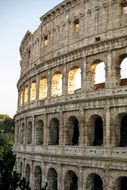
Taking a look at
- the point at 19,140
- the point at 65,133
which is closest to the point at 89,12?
the point at 65,133

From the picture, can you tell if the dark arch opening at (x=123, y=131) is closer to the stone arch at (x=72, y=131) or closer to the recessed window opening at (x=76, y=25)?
the stone arch at (x=72, y=131)

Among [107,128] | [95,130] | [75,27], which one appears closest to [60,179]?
[95,130]

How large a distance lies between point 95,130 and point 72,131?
6.33 feet

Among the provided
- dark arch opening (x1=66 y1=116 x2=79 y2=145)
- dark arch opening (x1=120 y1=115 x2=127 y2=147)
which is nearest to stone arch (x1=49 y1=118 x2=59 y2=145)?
dark arch opening (x1=66 y1=116 x2=79 y2=145)

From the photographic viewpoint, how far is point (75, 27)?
995 inches

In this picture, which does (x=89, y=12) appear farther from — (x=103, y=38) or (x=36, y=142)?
(x=36, y=142)

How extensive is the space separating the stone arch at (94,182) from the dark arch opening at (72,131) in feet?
9.70

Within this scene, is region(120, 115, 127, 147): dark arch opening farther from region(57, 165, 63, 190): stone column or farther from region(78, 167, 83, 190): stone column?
region(57, 165, 63, 190): stone column

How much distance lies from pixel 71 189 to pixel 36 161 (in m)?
4.31

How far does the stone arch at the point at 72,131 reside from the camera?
24.2 meters

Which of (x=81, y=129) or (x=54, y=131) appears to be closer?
(x=81, y=129)

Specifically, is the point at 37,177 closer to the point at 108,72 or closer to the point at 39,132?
the point at 39,132

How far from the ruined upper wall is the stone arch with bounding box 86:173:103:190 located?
8.75m

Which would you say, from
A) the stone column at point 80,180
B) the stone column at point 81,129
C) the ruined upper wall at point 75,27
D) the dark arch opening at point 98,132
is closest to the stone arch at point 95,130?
the dark arch opening at point 98,132
